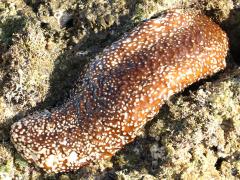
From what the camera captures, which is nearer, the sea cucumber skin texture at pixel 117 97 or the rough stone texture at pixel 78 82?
the rough stone texture at pixel 78 82

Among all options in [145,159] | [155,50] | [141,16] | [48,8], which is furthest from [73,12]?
[145,159]

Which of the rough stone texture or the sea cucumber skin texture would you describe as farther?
the sea cucumber skin texture

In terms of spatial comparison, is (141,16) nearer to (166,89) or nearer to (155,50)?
(155,50)

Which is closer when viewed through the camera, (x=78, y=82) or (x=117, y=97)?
(x=117, y=97)

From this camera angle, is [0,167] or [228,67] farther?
[228,67]
